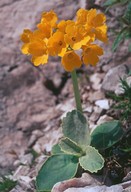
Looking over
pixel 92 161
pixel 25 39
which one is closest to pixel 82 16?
pixel 25 39

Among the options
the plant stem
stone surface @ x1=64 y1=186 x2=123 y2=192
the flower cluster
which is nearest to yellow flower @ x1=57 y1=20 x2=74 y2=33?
the flower cluster

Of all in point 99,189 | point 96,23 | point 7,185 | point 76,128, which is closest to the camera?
point 99,189

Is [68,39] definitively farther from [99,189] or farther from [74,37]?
[99,189]

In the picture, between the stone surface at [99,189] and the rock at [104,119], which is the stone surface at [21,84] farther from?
the stone surface at [99,189]

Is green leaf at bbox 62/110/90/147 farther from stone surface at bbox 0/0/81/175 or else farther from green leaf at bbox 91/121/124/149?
stone surface at bbox 0/0/81/175

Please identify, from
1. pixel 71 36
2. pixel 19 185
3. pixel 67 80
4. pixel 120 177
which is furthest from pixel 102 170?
pixel 67 80

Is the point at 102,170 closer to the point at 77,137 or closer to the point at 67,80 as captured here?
the point at 77,137
